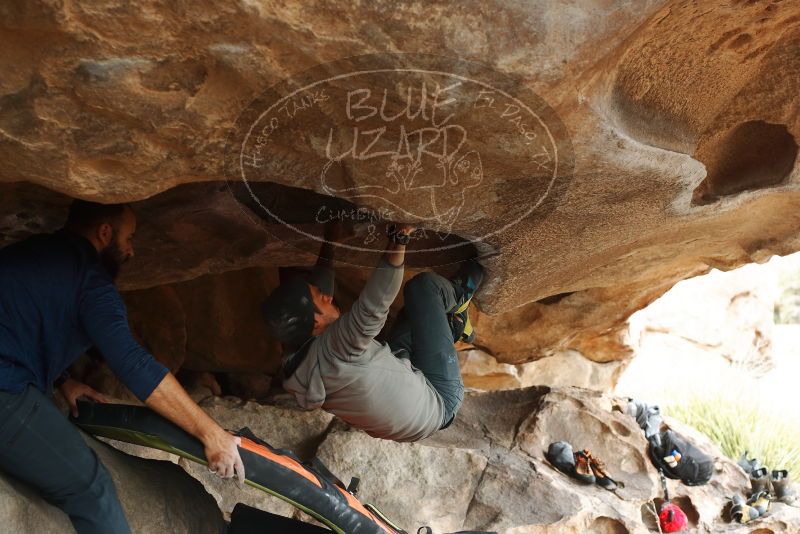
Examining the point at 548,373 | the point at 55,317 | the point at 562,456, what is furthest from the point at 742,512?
the point at 55,317

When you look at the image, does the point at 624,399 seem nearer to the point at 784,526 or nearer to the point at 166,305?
the point at 784,526

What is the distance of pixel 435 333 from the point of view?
11.7 feet

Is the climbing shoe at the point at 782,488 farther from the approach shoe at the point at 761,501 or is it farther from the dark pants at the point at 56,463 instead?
the dark pants at the point at 56,463

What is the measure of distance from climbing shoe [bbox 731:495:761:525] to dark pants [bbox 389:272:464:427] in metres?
2.42

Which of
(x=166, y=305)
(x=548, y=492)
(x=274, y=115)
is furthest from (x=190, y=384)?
(x=274, y=115)

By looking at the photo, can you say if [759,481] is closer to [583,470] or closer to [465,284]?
[583,470]

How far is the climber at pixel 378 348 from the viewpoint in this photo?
2867mm

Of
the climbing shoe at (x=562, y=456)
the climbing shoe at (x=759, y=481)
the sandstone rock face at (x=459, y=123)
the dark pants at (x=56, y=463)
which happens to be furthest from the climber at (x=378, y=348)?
the climbing shoe at (x=759, y=481)

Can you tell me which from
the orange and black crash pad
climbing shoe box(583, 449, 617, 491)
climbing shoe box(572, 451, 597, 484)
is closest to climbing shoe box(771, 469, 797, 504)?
climbing shoe box(583, 449, 617, 491)

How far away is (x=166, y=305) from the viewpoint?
4.57 meters

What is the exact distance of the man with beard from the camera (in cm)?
234

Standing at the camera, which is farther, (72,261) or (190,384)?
(190,384)

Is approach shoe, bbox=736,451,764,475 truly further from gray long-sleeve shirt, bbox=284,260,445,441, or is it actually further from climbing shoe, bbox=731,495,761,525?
gray long-sleeve shirt, bbox=284,260,445,441

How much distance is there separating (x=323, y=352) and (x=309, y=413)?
1.48 metres
